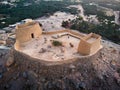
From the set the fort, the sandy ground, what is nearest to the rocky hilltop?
the fort

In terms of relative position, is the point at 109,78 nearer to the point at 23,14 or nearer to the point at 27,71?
the point at 27,71

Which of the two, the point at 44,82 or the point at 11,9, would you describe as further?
the point at 11,9

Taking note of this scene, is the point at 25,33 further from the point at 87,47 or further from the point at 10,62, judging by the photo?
the point at 87,47

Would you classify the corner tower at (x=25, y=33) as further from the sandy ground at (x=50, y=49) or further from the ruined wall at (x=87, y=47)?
the ruined wall at (x=87, y=47)

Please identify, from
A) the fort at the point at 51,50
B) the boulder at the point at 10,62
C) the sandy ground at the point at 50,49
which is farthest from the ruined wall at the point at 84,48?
the boulder at the point at 10,62

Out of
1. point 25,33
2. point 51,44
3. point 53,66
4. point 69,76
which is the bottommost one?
point 69,76

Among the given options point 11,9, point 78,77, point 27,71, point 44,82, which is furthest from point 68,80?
point 11,9

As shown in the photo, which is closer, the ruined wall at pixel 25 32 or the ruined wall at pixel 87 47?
the ruined wall at pixel 87 47

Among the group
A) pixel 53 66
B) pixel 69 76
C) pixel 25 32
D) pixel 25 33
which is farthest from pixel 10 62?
pixel 69 76
